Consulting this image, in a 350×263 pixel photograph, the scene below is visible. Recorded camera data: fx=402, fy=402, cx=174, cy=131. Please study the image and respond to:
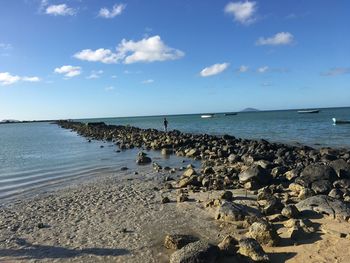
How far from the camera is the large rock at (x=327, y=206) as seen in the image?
34.3 feet

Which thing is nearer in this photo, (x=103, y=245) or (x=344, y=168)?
(x=103, y=245)

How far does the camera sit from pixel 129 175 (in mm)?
19922

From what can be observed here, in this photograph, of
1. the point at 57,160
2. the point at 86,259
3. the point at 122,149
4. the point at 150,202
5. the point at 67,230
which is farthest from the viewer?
the point at 122,149

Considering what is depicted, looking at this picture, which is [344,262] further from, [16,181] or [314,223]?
[16,181]

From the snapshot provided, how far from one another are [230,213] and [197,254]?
3.19 meters

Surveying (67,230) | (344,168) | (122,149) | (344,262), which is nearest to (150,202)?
(67,230)

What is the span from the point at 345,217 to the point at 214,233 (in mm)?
3372

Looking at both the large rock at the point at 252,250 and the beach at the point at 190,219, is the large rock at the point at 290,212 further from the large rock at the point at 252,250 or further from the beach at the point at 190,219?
the large rock at the point at 252,250

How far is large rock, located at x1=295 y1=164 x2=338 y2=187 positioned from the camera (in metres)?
14.8

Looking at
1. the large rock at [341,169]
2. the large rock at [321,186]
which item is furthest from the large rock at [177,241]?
the large rock at [341,169]

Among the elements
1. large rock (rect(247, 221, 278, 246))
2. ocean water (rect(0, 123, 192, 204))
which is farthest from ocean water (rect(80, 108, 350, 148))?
large rock (rect(247, 221, 278, 246))

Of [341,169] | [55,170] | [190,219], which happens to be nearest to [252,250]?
[190,219]

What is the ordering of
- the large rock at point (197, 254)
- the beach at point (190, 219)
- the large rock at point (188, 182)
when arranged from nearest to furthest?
the large rock at point (197, 254) → the beach at point (190, 219) → the large rock at point (188, 182)

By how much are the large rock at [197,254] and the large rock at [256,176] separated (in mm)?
7936
